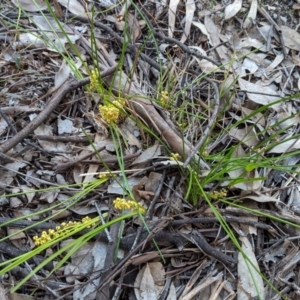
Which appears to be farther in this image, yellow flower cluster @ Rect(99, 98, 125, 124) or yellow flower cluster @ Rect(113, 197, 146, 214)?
yellow flower cluster @ Rect(99, 98, 125, 124)

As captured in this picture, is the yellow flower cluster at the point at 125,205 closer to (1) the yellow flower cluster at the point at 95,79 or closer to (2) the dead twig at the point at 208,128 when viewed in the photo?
(2) the dead twig at the point at 208,128

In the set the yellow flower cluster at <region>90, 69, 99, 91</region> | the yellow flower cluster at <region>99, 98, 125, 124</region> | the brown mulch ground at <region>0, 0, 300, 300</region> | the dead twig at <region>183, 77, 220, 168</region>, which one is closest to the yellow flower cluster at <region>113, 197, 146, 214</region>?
the brown mulch ground at <region>0, 0, 300, 300</region>

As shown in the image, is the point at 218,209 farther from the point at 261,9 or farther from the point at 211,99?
the point at 261,9

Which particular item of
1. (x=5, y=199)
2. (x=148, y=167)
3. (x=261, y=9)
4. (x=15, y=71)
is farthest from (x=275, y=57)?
(x=5, y=199)

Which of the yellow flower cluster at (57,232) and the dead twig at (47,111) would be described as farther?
the dead twig at (47,111)

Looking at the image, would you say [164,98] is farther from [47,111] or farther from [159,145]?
[47,111]

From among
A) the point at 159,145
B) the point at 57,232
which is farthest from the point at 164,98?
the point at 57,232

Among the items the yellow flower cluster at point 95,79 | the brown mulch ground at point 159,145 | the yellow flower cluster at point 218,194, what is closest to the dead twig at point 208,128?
the brown mulch ground at point 159,145

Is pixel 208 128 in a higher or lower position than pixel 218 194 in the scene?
higher

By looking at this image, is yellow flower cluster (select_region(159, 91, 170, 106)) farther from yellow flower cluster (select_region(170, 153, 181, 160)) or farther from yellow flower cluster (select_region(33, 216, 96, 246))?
yellow flower cluster (select_region(33, 216, 96, 246))
